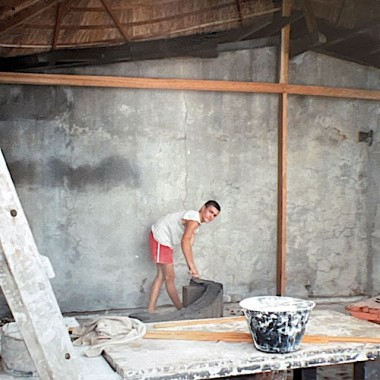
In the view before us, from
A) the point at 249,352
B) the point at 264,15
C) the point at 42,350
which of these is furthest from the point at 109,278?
the point at 42,350

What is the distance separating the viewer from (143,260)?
5.78m

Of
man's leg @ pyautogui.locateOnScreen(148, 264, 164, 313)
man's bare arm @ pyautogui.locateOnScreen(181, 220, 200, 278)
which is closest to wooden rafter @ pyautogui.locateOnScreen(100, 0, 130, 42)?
man's bare arm @ pyautogui.locateOnScreen(181, 220, 200, 278)

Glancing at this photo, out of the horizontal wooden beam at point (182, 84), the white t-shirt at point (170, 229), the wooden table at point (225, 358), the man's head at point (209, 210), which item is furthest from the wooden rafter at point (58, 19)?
the wooden table at point (225, 358)

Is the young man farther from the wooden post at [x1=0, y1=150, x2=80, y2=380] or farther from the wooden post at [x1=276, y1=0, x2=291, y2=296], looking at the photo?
the wooden post at [x1=0, y1=150, x2=80, y2=380]

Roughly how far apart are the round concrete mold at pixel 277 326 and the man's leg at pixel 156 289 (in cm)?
328

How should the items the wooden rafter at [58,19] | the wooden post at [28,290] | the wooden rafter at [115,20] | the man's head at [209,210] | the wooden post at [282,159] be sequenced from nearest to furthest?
the wooden post at [28,290] < the man's head at [209,210] < the wooden rafter at [58,19] < the wooden rafter at [115,20] < the wooden post at [282,159]

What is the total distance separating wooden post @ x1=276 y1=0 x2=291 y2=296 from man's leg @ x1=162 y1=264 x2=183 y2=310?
4.16ft

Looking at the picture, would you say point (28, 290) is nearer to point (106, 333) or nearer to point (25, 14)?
point (106, 333)

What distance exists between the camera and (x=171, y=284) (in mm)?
5363

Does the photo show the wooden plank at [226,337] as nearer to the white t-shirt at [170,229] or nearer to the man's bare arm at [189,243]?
the man's bare arm at [189,243]

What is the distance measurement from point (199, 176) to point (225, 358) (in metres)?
4.02

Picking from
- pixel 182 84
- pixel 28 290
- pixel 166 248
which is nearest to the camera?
pixel 28 290

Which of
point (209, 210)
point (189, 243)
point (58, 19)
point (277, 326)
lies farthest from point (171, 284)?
point (277, 326)

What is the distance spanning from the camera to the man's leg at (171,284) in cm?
532
